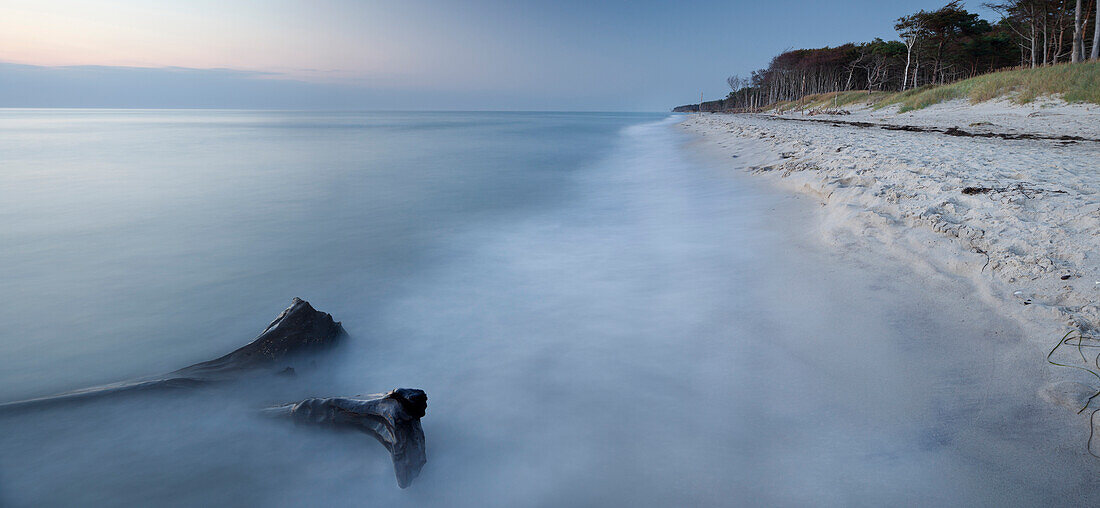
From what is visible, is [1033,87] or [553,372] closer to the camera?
[553,372]

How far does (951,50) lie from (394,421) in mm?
55115

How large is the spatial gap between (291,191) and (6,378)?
6.36 meters

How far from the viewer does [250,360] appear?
262cm

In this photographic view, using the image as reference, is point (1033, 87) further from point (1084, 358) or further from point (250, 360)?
point (250, 360)

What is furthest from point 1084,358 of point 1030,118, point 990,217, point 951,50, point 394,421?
point 951,50

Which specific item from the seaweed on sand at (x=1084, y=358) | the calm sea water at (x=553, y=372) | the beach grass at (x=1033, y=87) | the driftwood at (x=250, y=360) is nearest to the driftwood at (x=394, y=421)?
the calm sea water at (x=553, y=372)

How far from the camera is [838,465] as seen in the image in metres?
1.69

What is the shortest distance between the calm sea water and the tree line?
2963 cm

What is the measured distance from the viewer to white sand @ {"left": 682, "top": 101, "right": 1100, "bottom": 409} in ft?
7.66

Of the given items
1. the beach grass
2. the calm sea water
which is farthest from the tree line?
the calm sea water

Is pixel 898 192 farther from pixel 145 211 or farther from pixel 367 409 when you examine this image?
pixel 145 211

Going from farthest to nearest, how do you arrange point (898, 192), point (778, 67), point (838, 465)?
point (778, 67) → point (898, 192) → point (838, 465)

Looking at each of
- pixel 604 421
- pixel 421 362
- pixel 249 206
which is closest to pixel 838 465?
pixel 604 421

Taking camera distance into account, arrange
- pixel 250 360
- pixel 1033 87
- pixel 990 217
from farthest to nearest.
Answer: pixel 1033 87 < pixel 990 217 < pixel 250 360
